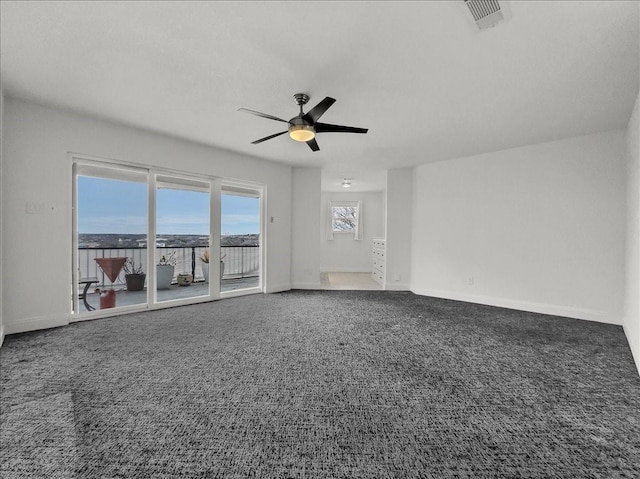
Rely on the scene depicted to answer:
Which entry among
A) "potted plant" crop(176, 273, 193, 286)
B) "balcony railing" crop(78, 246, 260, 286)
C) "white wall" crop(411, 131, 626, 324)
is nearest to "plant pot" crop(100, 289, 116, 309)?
"balcony railing" crop(78, 246, 260, 286)

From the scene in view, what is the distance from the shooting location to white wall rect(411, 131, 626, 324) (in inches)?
151

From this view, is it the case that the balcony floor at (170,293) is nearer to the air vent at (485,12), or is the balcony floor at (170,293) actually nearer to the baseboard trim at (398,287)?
the baseboard trim at (398,287)

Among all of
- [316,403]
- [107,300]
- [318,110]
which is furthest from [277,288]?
[316,403]

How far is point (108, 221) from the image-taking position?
159 inches

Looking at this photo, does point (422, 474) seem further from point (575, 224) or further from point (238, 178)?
point (238, 178)

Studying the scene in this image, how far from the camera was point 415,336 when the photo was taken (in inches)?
124

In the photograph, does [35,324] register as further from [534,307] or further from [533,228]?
[533,228]

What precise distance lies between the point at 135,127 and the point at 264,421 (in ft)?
13.1

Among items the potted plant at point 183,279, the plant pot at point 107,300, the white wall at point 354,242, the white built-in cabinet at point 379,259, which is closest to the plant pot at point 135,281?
the plant pot at point 107,300

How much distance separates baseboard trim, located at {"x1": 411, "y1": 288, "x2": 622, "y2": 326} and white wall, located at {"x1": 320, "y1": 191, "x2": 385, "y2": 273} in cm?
381

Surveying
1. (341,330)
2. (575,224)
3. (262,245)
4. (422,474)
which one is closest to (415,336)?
(341,330)

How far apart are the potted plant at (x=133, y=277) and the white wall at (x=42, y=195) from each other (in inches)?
54.9

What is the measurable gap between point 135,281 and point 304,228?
3.18 m

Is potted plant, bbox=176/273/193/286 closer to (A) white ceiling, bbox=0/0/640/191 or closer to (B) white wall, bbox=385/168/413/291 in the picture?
(A) white ceiling, bbox=0/0/640/191
